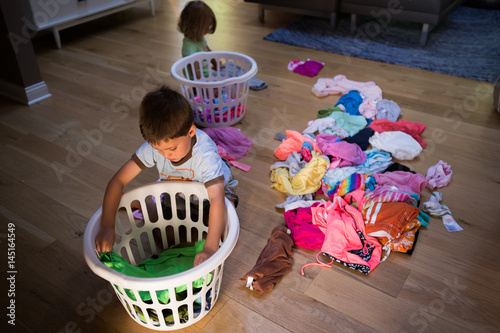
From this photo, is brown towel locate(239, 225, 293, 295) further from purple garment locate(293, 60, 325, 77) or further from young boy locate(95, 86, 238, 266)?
purple garment locate(293, 60, 325, 77)

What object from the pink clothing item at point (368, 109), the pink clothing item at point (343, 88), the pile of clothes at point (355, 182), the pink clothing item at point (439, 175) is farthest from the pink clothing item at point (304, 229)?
the pink clothing item at point (343, 88)

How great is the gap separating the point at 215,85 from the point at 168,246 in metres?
0.78

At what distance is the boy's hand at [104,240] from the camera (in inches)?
43.6

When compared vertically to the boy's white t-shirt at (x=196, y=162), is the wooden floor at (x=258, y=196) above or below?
below

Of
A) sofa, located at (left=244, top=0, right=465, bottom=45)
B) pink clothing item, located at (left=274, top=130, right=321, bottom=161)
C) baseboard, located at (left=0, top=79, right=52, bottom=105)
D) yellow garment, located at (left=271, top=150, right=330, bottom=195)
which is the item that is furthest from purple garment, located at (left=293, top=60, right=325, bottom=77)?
baseboard, located at (left=0, top=79, right=52, bottom=105)

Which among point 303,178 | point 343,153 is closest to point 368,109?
point 343,153

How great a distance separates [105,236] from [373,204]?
2.91 ft

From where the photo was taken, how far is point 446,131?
202 cm

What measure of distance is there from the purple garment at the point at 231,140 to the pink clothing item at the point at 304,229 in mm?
449

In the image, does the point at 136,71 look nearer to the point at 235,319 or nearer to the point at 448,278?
the point at 235,319

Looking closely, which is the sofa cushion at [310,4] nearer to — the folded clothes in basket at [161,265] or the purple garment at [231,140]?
the purple garment at [231,140]

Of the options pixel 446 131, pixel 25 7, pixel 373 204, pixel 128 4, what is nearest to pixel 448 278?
pixel 373 204

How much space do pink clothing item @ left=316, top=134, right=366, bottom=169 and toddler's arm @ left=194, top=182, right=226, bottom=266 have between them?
27.3 inches

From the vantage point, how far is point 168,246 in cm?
140
